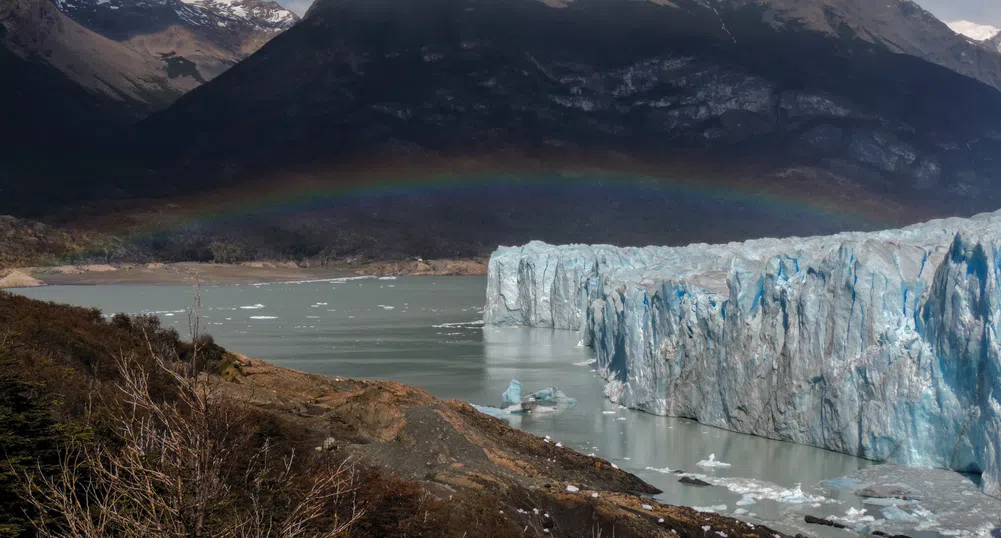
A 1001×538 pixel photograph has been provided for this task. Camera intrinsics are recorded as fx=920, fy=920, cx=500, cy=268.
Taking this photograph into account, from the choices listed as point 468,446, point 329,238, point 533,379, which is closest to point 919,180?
point 329,238

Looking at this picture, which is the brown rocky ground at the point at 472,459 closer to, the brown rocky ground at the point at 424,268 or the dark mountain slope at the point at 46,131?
the brown rocky ground at the point at 424,268

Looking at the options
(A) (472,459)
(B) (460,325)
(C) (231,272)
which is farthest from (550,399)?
(C) (231,272)

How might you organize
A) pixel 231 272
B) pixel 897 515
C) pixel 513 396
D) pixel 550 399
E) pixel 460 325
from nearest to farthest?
pixel 897 515
pixel 513 396
pixel 550 399
pixel 460 325
pixel 231 272

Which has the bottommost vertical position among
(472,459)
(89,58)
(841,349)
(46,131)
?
(472,459)

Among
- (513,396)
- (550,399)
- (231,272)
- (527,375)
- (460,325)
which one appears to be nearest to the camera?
(513,396)

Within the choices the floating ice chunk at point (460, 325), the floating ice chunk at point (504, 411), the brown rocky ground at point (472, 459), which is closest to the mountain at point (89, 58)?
the floating ice chunk at point (460, 325)

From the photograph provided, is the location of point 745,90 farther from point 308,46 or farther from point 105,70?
point 105,70

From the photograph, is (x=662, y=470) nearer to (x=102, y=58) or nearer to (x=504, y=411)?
(x=504, y=411)
